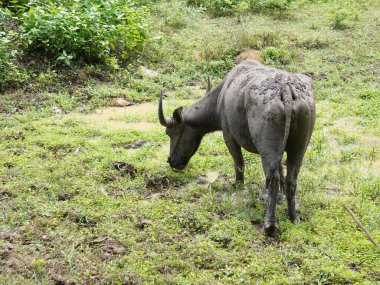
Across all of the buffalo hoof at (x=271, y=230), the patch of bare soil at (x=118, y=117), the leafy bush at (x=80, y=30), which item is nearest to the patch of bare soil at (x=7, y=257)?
the buffalo hoof at (x=271, y=230)

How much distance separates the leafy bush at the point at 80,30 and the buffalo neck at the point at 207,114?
3975 mm

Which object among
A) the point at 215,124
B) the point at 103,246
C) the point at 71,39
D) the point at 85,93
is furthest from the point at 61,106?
the point at 103,246

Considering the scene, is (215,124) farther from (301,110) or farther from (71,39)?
(71,39)

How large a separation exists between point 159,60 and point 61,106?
2.96 m

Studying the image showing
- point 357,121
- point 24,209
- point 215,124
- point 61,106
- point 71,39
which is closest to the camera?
point 24,209

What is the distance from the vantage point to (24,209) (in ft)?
17.4

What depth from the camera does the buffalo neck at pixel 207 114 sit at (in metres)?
6.25

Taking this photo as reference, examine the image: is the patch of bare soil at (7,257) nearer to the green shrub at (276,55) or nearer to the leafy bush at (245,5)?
the green shrub at (276,55)

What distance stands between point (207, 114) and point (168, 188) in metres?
1.03

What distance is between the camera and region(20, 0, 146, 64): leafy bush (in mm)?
9594

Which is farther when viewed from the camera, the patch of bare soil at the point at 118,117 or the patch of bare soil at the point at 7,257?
the patch of bare soil at the point at 118,117

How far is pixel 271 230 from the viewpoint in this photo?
15.8 feet

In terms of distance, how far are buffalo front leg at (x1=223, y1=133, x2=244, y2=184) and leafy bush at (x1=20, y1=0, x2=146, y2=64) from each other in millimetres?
4658

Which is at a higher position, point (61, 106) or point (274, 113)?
point (274, 113)
